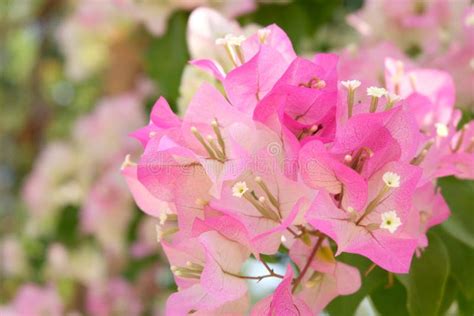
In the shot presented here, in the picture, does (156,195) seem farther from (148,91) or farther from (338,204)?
(148,91)

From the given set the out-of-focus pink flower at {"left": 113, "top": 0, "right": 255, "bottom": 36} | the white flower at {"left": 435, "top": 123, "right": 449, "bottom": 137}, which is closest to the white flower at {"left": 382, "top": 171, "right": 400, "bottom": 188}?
the white flower at {"left": 435, "top": 123, "right": 449, "bottom": 137}

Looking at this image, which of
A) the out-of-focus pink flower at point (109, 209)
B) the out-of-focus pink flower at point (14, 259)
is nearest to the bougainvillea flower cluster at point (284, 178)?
the out-of-focus pink flower at point (109, 209)

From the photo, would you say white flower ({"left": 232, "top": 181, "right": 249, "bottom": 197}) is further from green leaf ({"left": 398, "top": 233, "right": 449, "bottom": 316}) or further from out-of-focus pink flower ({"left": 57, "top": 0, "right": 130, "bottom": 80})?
out-of-focus pink flower ({"left": 57, "top": 0, "right": 130, "bottom": 80})

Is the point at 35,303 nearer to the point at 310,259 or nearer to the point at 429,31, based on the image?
the point at 429,31

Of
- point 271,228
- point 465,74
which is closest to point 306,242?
point 271,228

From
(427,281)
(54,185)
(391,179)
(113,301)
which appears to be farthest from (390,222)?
(113,301)

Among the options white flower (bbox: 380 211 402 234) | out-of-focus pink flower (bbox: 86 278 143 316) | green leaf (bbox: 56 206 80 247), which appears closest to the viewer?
white flower (bbox: 380 211 402 234)
